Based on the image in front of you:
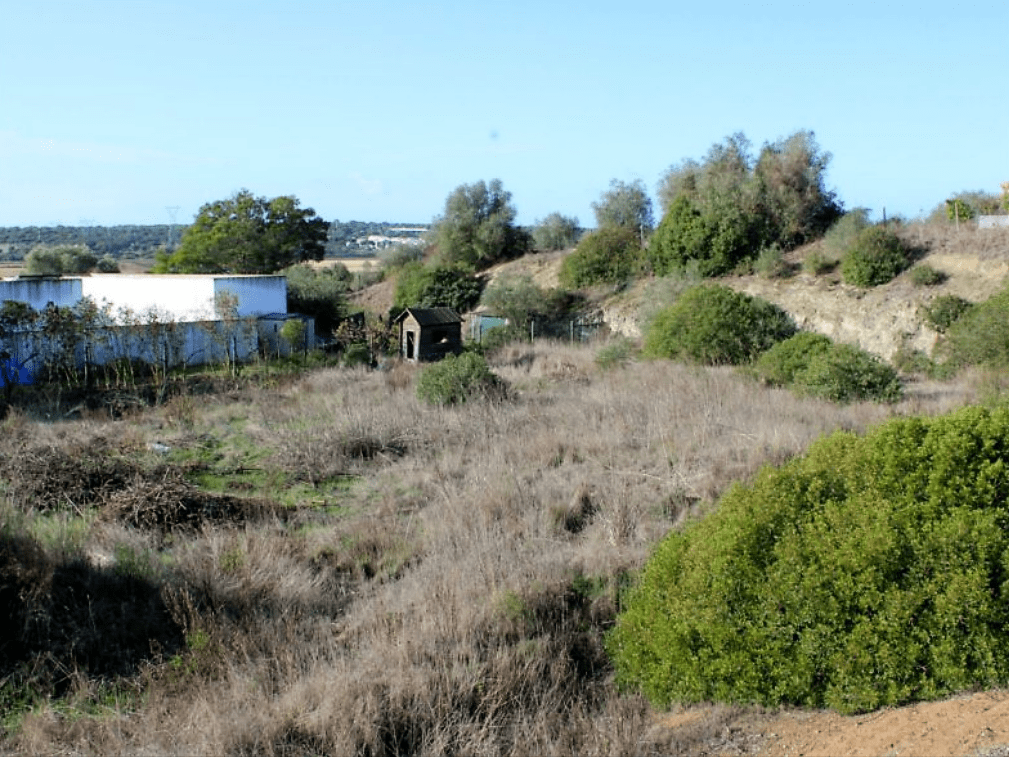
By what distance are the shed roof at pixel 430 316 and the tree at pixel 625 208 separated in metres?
13.8

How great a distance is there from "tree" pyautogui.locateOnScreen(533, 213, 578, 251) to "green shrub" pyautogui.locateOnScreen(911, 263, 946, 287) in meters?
17.2

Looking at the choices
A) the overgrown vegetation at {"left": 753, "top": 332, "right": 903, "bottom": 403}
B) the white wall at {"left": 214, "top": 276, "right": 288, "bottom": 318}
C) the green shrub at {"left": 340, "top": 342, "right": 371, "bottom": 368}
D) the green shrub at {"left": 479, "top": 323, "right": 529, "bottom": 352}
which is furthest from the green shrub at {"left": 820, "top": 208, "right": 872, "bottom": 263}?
the white wall at {"left": 214, "top": 276, "right": 288, "bottom": 318}

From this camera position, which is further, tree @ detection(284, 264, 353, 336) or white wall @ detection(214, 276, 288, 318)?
tree @ detection(284, 264, 353, 336)

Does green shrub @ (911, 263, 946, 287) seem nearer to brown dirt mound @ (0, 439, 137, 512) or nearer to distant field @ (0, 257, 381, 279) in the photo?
brown dirt mound @ (0, 439, 137, 512)

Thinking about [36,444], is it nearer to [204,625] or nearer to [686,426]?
[204,625]

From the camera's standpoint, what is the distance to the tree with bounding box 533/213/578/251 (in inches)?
1507

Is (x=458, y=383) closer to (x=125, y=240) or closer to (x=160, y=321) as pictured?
(x=160, y=321)

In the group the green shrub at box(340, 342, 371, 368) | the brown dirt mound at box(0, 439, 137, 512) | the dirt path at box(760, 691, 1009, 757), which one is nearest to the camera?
the dirt path at box(760, 691, 1009, 757)

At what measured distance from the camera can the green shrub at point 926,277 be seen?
75.5ft

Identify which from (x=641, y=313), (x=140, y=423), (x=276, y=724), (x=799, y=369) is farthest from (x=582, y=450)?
(x=641, y=313)

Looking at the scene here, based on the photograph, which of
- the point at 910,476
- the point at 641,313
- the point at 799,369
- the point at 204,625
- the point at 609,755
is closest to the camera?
the point at 609,755

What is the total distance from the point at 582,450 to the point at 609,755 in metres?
6.18

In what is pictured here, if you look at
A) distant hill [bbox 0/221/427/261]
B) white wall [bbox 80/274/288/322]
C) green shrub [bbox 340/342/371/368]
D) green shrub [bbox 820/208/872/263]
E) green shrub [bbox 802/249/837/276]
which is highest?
distant hill [bbox 0/221/427/261]

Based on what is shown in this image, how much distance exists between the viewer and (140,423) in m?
14.1
